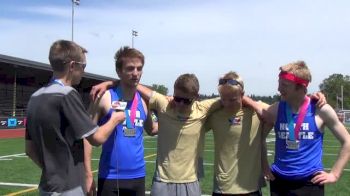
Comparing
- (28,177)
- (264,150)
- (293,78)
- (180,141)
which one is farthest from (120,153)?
(28,177)

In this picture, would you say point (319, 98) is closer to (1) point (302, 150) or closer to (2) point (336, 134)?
(2) point (336, 134)

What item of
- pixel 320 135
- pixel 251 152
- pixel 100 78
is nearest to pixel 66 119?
pixel 251 152

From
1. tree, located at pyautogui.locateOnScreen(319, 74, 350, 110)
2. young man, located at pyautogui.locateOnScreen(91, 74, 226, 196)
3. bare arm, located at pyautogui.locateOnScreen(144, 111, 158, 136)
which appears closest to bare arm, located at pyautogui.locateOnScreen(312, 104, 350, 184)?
young man, located at pyautogui.locateOnScreen(91, 74, 226, 196)

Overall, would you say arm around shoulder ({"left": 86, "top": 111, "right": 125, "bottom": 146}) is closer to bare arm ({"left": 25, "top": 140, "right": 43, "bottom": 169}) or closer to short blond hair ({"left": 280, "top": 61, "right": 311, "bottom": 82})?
bare arm ({"left": 25, "top": 140, "right": 43, "bottom": 169})

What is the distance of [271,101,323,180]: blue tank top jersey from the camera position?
13.8 ft

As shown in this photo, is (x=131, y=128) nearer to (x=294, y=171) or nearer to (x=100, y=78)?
(x=294, y=171)

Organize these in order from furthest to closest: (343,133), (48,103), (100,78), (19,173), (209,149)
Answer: (100,78), (209,149), (19,173), (343,133), (48,103)

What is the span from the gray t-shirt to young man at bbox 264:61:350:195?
175 centimetres

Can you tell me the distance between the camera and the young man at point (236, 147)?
4426 millimetres

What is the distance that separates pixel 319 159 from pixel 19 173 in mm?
8951

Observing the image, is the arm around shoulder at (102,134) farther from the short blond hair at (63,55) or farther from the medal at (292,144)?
the medal at (292,144)

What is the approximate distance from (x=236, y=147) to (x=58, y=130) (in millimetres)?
1759

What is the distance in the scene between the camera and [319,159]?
14.3ft

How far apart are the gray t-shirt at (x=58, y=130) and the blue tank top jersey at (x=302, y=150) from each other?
1.75 meters
